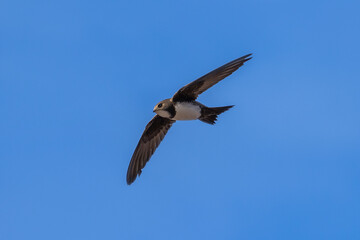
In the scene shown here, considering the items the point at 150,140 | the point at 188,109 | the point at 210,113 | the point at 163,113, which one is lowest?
the point at 210,113

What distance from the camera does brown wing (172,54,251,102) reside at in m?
11.1

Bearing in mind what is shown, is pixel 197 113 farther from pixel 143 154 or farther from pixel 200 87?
→ pixel 143 154

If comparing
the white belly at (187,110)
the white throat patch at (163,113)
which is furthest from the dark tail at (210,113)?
the white throat patch at (163,113)

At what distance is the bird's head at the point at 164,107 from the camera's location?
39.5 feet

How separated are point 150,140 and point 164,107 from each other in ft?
5.10

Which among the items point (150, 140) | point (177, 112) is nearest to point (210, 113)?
point (177, 112)

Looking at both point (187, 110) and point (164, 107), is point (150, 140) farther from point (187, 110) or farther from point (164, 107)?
point (187, 110)

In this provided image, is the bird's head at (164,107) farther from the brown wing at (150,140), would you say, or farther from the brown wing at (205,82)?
the brown wing at (150,140)

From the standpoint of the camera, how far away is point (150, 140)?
13.4 meters

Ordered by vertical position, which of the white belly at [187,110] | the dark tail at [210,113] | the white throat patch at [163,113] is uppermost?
the white throat patch at [163,113]

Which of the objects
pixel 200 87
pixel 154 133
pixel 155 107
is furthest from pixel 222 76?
pixel 154 133

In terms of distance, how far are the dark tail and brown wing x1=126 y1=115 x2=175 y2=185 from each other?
1.30 m

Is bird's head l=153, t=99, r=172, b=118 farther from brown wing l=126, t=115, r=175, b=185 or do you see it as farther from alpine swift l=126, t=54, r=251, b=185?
brown wing l=126, t=115, r=175, b=185

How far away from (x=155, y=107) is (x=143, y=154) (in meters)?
1.55
